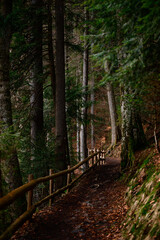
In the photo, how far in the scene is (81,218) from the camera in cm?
575

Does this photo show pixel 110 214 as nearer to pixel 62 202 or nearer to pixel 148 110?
pixel 62 202

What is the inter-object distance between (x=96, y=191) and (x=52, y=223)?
3679 mm

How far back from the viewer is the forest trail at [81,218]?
4590 millimetres

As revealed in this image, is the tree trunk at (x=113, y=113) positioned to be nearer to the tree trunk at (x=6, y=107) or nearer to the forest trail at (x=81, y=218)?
the forest trail at (x=81, y=218)

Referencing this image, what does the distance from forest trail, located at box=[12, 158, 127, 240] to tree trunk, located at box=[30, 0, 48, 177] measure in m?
2.02

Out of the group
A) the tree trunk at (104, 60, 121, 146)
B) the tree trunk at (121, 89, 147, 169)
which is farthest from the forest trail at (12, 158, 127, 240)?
the tree trunk at (104, 60, 121, 146)

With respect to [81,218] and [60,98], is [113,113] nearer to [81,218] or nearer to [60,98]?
[60,98]

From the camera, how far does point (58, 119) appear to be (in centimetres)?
898

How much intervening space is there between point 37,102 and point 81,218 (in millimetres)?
6182

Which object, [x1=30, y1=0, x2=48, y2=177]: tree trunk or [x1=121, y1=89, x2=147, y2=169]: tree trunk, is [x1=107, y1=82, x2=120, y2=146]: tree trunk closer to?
[x1=30, y1=0, x2=48, y2=177]: tree trunk

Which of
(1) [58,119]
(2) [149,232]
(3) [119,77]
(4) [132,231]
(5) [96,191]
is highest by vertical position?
(3) [119,77]

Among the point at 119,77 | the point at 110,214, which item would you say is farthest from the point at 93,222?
the point at 119,77

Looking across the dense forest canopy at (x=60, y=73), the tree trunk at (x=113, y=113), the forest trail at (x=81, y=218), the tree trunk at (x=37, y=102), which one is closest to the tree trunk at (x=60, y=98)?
the dense forest canopy at (x=60, y=73)

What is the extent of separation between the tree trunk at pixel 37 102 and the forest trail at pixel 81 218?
2.02 metres
